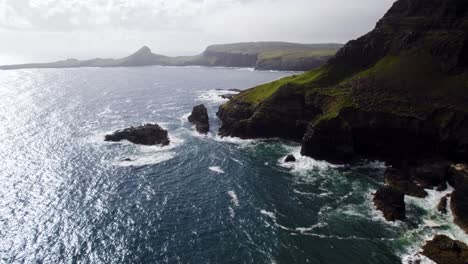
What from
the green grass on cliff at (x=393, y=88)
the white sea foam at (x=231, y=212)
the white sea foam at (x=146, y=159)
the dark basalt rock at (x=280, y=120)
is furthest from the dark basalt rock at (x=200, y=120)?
the white sea foam at (x=231, y=212)

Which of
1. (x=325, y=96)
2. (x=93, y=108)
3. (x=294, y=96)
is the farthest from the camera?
(x=93, y=108)

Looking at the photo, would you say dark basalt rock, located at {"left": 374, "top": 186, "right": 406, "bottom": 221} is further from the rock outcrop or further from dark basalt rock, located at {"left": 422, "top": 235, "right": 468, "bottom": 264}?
the rock outcrop

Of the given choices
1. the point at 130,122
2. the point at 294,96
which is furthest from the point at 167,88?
the point at 294,96

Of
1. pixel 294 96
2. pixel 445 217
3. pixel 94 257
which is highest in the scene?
pixel 294 96

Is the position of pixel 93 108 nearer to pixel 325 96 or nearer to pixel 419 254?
pixel 325 96

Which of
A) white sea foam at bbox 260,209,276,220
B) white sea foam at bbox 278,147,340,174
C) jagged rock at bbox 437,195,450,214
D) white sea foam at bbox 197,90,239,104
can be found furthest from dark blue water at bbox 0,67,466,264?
white sea foam at bbox 197,90,239,104

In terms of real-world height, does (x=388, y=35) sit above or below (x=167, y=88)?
Result: above

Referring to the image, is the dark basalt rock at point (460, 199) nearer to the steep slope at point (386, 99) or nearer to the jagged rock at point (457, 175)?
the jagged rock at point (457, 175)

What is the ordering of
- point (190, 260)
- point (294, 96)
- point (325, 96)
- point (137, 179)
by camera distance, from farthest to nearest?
point (294, 96) < point (325, 96) < point (137, 179) < point (190, 260)
